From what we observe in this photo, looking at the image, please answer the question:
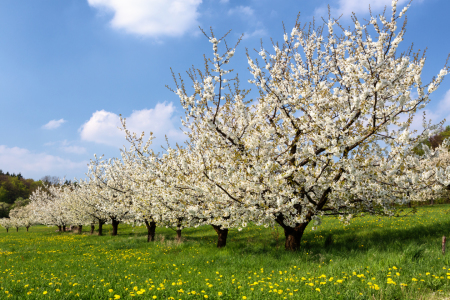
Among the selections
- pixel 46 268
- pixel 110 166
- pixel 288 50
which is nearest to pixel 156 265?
pixel 46 268

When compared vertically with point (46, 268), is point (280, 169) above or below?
above

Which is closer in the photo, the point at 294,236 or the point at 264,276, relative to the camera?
the point at 264,276

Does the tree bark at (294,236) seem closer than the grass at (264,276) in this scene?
No

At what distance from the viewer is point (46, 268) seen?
10680 millimetres

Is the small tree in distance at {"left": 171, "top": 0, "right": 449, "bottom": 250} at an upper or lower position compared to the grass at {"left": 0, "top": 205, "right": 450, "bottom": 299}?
upper

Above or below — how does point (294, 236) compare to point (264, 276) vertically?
above

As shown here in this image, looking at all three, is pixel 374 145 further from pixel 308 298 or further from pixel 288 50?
pixel 308 298

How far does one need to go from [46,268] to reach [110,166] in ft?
38.6

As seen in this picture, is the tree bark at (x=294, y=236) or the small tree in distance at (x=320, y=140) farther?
the tree bark at (x=294, y=236)

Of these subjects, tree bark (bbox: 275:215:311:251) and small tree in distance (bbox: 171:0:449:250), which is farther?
tree bark (bbox: 275:215:311:251)

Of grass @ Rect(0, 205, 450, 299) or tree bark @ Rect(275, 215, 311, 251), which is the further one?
tree bark @ Rect(275, 215, 311, 251)

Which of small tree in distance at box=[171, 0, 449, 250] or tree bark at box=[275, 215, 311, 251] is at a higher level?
small tree in distance at box=[171, 0, 449, 250]

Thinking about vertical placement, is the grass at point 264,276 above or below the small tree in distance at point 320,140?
below

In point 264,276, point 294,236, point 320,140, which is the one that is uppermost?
point 320,140
